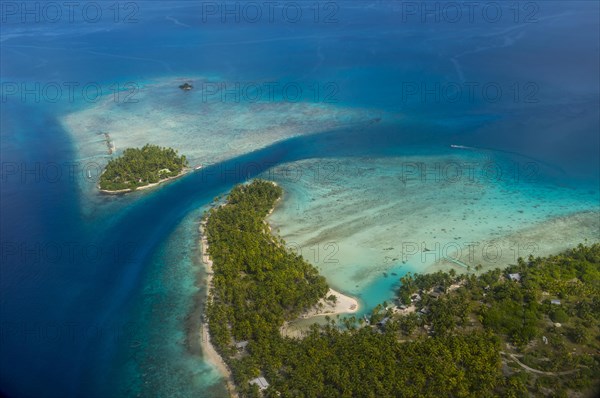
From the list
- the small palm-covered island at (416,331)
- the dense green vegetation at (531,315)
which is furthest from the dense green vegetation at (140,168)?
the dense green vegetation at (531,315)

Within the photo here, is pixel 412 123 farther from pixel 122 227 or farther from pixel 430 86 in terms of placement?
pixel 122 227

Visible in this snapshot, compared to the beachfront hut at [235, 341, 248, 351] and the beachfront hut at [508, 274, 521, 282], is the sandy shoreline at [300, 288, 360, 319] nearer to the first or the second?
the beachfront hut at [235, 341, 248, 351]

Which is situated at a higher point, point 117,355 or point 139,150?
point 139,150

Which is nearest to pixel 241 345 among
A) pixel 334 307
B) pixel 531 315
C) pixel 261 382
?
pixel 261 382

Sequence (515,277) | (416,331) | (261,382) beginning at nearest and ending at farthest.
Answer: (261,382) < (416,331) < (515,277)

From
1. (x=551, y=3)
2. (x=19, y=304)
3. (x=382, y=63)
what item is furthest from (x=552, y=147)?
(x=551, y=3)

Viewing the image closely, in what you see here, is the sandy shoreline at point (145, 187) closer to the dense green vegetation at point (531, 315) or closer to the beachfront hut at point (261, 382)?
the dense green vegetation at point (531, 315)

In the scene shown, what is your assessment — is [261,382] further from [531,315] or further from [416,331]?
[531,315]
